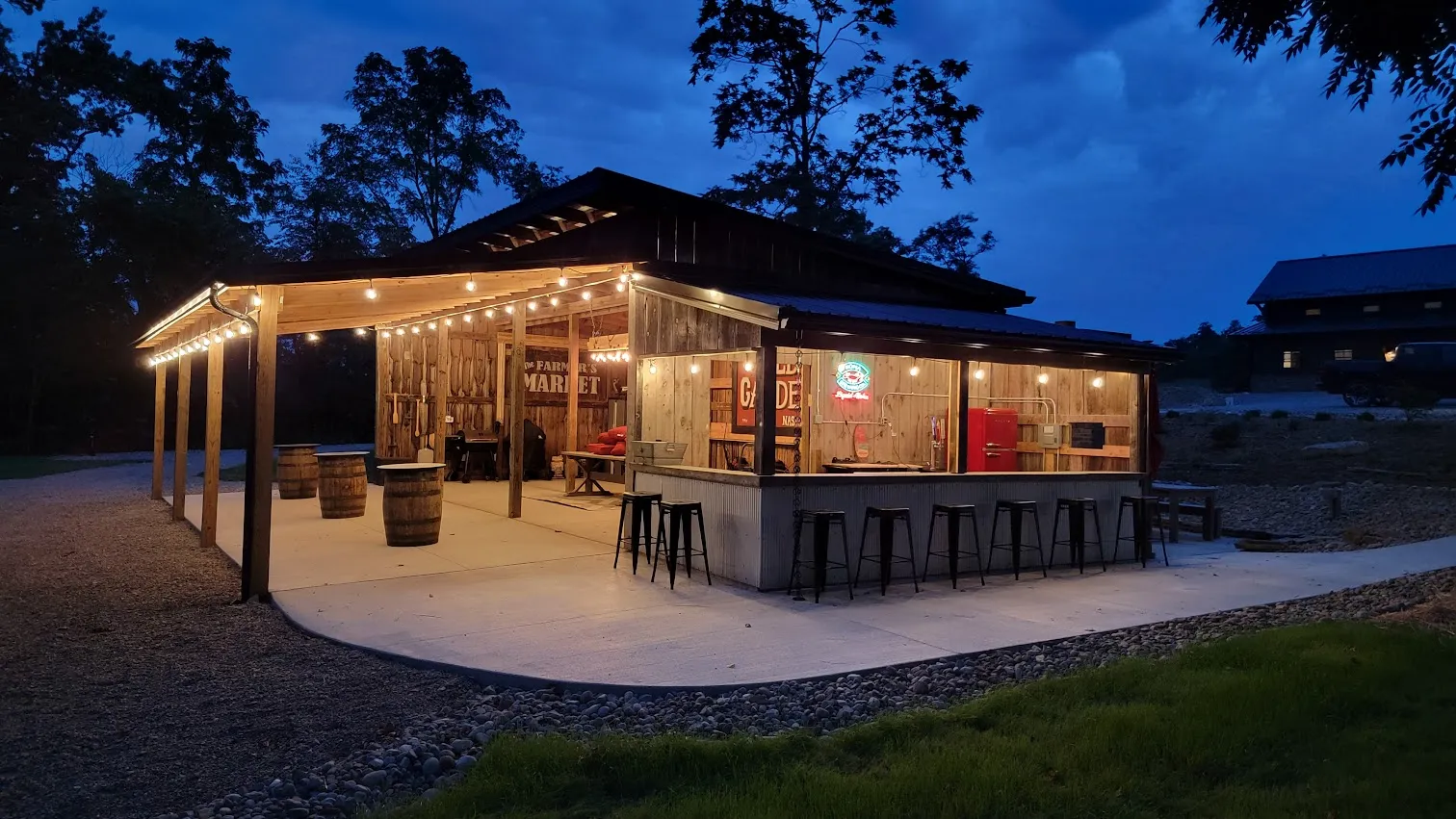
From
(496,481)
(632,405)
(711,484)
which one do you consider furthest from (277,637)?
(496,481)

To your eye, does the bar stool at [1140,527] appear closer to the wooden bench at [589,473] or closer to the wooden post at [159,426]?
the wooden bench at [589,473]

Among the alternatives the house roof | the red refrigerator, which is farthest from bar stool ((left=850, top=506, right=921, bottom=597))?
the house roof

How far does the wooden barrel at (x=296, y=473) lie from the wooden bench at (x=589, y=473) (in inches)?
143

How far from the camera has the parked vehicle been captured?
2322 cm

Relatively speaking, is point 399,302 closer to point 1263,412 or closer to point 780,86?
point 780,86

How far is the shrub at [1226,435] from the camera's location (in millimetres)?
20047

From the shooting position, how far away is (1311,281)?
31234 mm

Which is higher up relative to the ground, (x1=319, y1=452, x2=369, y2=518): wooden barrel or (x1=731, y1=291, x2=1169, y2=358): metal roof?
(x1=731, y1=291, x2=1169, y2=358): metal roof

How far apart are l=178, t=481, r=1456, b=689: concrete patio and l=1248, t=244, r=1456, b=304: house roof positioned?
939 inches

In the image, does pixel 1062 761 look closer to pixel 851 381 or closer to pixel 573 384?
pixel 851 381

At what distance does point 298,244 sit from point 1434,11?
28.8 metres

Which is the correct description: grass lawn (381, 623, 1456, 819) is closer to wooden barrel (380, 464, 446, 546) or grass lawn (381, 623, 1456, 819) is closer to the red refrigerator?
wooden barrel (380, 464, 446, 546)

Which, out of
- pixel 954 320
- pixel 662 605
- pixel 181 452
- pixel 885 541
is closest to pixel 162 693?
pixel 662 605

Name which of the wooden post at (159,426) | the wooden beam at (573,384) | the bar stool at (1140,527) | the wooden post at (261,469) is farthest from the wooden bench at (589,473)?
the bar stool at (1140,527)
